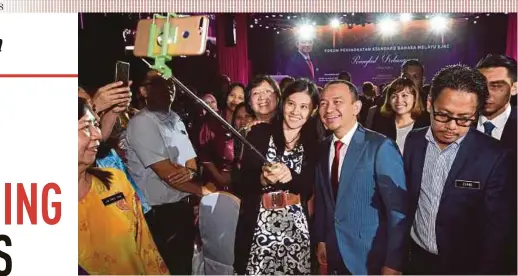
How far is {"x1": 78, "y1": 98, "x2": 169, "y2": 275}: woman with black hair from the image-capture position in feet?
8.13

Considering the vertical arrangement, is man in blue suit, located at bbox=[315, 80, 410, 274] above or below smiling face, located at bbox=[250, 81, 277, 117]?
below

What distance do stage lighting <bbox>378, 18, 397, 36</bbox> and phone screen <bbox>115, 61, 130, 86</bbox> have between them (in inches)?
47.4

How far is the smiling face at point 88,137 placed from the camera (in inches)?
98.2

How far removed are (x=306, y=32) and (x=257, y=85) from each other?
1.14 ft

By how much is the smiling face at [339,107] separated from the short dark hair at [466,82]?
0.41 meters

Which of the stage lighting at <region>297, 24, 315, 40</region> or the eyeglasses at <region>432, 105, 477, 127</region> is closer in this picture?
the eyeglasses at <region>432, 105, 477, 127</region>

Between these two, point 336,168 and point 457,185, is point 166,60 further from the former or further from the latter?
point 457,185

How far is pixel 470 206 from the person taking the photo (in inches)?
95.7

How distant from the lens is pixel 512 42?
96.6 inches

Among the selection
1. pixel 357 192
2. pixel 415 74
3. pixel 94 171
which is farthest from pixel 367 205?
pixel 94 171

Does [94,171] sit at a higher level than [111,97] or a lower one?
lower

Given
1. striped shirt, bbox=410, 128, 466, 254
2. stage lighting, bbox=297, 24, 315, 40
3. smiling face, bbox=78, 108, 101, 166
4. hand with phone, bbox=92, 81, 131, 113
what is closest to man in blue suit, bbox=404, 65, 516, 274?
striped shirt, bbox=410, 128, 466, 254

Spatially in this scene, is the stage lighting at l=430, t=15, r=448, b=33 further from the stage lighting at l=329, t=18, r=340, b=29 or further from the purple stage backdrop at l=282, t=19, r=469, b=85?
the stage lighting at l=329, t=18, r=340, b=29

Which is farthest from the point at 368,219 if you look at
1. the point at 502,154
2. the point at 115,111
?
the point at 115,111
